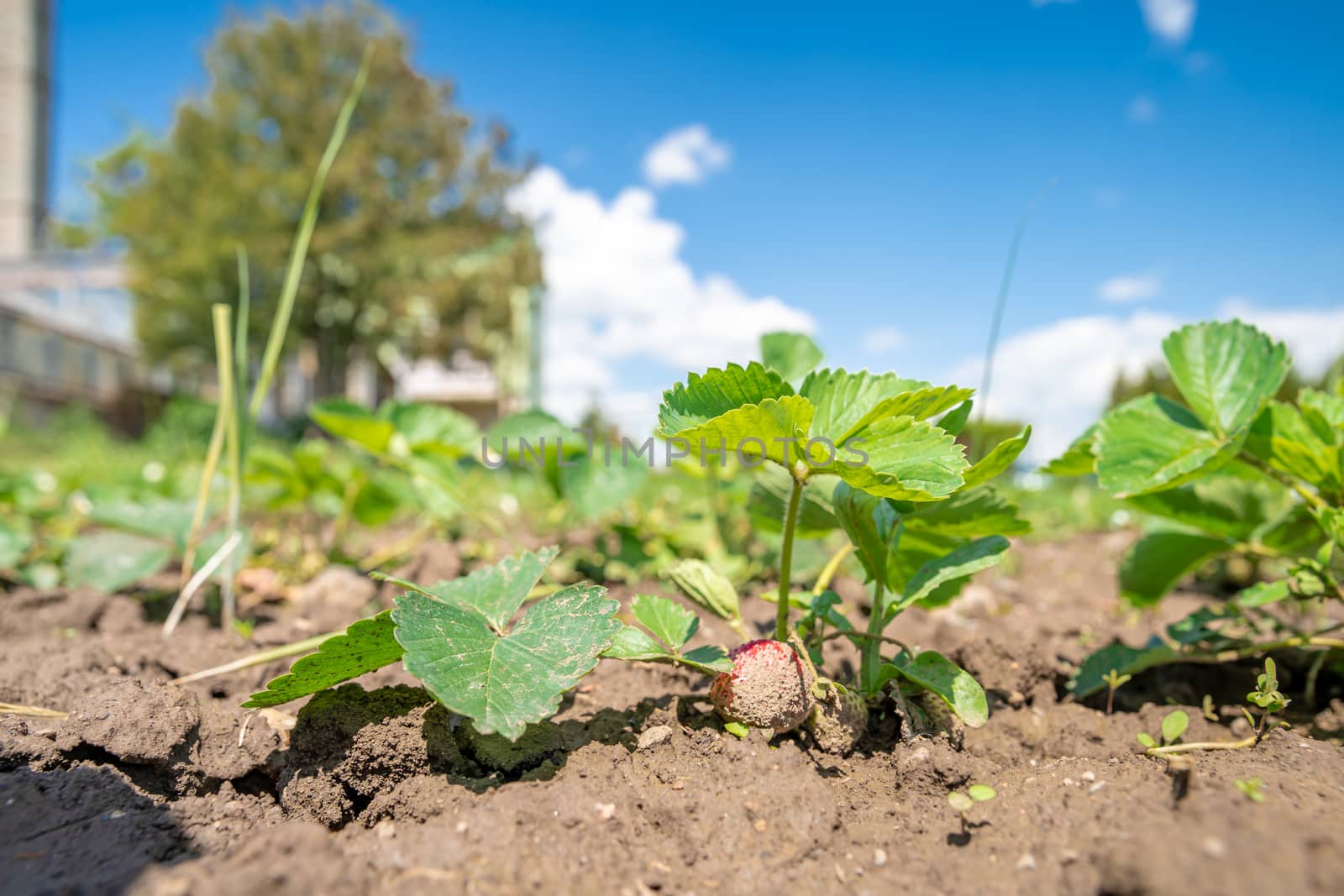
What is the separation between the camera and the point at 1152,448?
1246 millimetres

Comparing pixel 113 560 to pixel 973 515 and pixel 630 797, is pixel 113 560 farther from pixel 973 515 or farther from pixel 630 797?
pixel 973 515

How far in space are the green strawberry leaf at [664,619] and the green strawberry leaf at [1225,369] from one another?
851 millimetres

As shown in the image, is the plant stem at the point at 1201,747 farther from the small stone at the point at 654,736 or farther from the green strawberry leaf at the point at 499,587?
the green strawberry leaf at the point at 499,587

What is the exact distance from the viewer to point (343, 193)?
15883 millimetres

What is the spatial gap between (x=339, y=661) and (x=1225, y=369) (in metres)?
1.37

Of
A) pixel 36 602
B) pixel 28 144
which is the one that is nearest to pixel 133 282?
pixel 28 144

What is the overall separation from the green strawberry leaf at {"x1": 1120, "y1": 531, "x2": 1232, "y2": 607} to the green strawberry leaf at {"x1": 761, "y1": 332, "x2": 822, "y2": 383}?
73 cm

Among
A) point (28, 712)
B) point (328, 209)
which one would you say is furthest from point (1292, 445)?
point (328, 209)

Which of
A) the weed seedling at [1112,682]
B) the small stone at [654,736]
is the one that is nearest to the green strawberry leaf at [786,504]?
the small stone at [654,736]

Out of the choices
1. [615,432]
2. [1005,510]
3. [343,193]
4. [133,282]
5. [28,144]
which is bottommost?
[1005,510]

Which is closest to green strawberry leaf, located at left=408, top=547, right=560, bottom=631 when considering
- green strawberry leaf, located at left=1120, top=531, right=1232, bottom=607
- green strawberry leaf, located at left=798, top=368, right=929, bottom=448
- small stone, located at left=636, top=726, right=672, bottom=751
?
small stone, located at left=636, top=726, right=672, bottom=751

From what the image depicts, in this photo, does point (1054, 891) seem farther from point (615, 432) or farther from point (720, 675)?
point (615, 432)

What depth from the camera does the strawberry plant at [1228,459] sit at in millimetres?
1187

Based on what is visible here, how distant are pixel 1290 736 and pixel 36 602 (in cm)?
252
